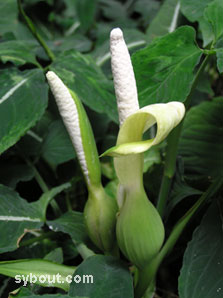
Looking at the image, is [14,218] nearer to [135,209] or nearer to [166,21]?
[135,209]

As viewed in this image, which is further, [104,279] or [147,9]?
[147,9]

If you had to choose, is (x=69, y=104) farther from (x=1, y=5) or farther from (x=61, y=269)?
(x=1, y=5)

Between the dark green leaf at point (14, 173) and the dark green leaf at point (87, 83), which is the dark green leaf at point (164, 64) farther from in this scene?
the dark green leaf at point (14, 173)

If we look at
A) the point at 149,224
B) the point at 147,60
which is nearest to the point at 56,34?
the point at 147,60

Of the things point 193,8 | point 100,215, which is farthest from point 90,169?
point 193,8

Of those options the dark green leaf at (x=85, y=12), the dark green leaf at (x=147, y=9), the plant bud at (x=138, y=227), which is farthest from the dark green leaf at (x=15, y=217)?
the dark green leaf at (x=147, y=9)

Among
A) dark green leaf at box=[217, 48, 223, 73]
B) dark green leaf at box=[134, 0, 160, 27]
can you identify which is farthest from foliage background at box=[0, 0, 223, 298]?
dark green leaf at box=[134, 0, 160, 27]
